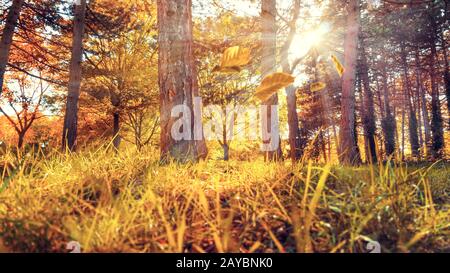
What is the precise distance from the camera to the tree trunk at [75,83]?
308 inches

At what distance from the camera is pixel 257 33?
8.18 m

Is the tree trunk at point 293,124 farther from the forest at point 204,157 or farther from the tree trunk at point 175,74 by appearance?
the tree trunk at point 175,74

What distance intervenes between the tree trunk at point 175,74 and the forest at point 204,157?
13 millimetres

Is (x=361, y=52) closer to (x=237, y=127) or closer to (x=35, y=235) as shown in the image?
(x=237, y=127)

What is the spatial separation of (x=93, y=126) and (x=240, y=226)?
17.5 m

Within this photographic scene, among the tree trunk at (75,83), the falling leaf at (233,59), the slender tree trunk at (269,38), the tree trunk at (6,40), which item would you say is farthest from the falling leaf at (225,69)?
the tree trunk at (6,40)

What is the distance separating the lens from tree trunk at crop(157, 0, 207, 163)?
319 cm

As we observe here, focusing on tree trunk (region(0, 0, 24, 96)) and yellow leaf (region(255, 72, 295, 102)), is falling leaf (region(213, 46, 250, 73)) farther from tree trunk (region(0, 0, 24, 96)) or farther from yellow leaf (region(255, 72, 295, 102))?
tree trunk (region(0, 0, 24, 96))

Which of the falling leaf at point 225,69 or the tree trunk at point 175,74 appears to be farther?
the tree trunk at point 175,74

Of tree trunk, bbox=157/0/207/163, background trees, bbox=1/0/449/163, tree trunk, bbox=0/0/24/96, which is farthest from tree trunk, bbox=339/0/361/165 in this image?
tree trunk, bbox=0/0/24/96
